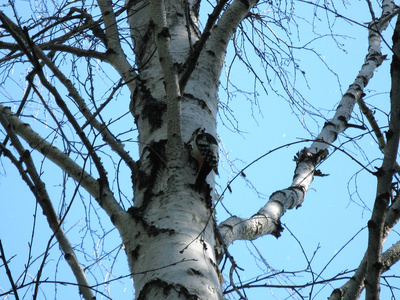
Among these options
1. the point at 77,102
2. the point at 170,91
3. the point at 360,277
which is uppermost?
the point at 77,102

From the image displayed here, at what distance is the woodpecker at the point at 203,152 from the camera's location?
184 centimetres

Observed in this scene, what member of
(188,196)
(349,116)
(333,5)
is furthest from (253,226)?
(333,5)

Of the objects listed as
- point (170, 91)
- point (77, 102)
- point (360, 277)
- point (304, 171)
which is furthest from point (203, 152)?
point (304, 171)

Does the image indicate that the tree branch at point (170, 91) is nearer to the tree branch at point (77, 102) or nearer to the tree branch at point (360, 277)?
the tree branch at point (77, 102)

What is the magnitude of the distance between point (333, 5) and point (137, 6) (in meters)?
1.23

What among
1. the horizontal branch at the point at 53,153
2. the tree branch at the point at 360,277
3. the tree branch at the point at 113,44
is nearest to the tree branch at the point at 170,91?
the horizontal branch at the point at 53,153

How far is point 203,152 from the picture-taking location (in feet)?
6.23

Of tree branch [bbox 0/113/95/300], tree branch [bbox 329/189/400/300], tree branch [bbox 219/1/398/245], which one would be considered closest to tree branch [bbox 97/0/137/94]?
tree branch [bbox 0/113/95/300]

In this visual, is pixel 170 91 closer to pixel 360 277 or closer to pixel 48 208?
pixel 48 208

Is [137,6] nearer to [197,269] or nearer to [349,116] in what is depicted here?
[349,116]

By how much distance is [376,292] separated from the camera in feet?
4.23

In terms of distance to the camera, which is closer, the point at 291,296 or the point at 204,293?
the point at 204,293

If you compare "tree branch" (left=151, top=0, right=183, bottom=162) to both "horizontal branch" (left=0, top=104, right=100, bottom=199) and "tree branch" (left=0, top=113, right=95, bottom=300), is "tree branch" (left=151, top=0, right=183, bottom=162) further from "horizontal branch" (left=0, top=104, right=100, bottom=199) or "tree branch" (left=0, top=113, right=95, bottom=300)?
"tree branch" (left=0, top=113, right=95, bottom=300)

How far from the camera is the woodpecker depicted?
6.02ft
